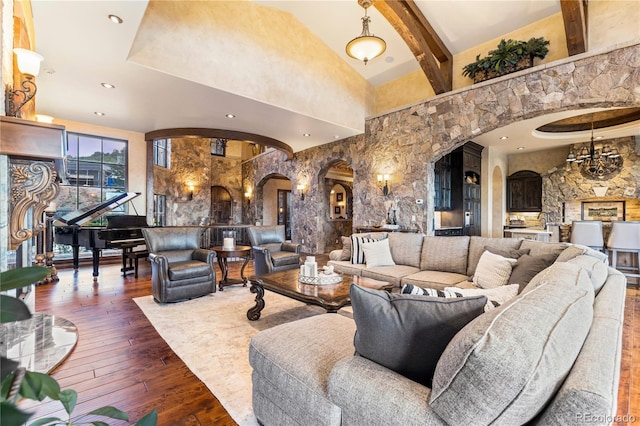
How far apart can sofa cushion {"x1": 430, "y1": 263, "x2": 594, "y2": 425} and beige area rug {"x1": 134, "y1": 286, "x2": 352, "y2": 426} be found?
1313 mm

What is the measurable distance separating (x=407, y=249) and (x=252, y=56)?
4.09 meters

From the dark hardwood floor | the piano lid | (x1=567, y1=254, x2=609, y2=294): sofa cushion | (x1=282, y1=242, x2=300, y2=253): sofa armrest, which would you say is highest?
the piano lid

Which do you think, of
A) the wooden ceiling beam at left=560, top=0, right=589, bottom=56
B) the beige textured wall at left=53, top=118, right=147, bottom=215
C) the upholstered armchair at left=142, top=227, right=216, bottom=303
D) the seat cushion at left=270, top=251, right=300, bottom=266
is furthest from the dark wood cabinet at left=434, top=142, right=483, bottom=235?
the beige textured wall at left=53, top=118, right=147, bottom=215

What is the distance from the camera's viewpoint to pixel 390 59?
20.4 ft

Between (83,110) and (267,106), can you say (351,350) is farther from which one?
(83,110)

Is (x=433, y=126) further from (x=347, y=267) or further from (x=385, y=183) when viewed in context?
(x=347, y=267)

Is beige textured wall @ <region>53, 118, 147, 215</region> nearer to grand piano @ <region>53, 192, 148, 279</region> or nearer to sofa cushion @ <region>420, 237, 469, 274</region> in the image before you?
grand piano @ <region>53, 192, 148, 279</region>

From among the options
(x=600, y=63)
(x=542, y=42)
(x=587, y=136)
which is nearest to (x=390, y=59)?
(x=542, y=42)

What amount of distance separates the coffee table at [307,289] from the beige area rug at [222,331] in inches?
11.2

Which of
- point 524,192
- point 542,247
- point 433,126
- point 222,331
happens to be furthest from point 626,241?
point 222,331

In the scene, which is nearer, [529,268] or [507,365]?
[507,365]

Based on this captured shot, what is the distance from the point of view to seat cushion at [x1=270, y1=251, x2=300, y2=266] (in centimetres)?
453

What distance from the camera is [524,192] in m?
8.97

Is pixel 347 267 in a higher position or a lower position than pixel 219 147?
lower
